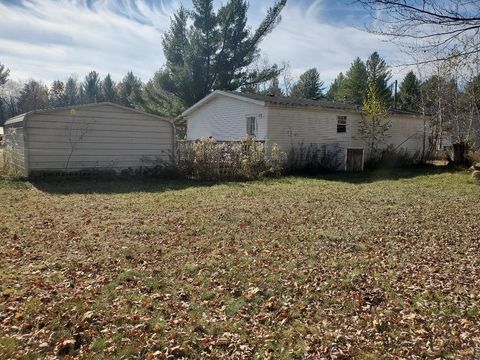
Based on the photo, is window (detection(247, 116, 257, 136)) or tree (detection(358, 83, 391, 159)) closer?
window (detection(247, 116, 257, 136))

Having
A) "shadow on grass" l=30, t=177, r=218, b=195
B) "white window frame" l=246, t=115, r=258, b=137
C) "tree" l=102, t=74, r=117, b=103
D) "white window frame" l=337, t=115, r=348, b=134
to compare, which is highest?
"tree" l=102, t=74, r=117, b=103

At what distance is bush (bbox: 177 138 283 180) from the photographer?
12273mm

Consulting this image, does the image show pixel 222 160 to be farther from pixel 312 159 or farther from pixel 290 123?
pixel 312 159

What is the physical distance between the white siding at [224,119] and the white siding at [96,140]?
4233mm

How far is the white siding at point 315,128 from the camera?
1561cm

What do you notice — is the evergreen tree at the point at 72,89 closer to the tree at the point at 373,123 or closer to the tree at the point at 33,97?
the tree at the point at 33,97

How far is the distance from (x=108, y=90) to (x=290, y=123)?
47.9m

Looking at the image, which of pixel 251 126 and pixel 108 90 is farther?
pixel 108 90

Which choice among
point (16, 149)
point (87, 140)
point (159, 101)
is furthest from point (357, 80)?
point (16, 149)

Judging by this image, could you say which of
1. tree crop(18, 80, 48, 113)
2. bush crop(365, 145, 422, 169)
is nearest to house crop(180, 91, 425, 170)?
bush crop(365, 145, 422, 169)

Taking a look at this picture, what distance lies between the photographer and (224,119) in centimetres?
1816

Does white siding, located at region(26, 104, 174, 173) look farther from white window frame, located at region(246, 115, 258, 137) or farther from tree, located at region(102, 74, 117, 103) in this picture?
tree, located at region(102, 74, 117, 103)

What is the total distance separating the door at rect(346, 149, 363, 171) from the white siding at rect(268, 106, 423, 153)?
792 mm

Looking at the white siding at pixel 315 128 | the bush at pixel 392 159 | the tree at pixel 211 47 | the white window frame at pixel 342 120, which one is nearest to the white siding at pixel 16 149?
the white siding at pixel 315 128
